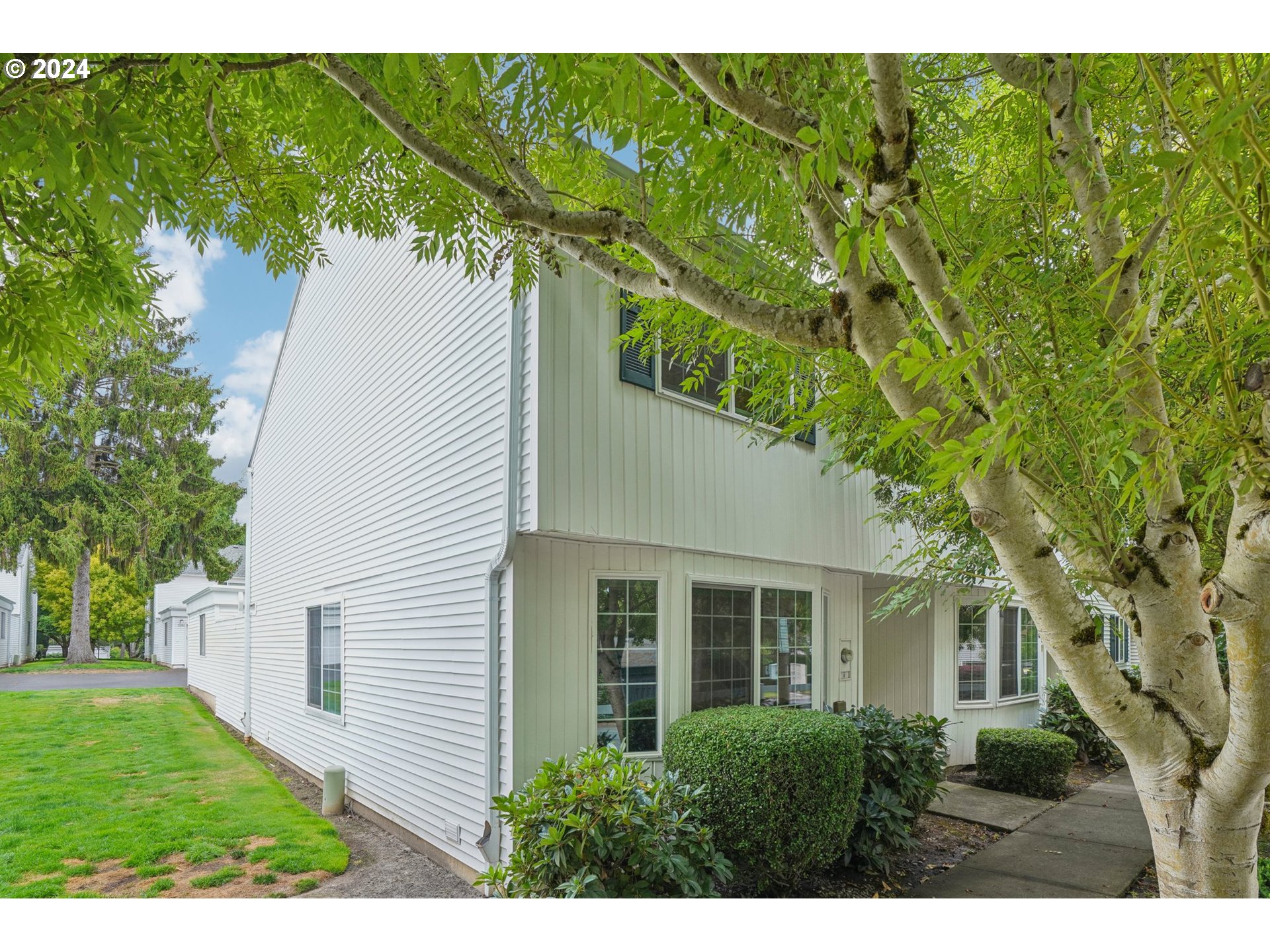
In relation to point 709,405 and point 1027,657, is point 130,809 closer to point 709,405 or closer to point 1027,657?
point 709,405

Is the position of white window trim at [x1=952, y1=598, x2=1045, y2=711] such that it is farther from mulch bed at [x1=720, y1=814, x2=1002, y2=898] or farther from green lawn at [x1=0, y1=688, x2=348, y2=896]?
green lawn at [x1=0, y1=688, x2=348, y2=896]

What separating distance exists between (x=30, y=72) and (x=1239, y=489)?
274cm

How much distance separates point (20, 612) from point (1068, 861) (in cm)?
1022

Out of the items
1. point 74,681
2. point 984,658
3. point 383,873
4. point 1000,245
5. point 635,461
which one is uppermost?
point 1000,245

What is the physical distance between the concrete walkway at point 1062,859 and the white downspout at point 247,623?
778cm

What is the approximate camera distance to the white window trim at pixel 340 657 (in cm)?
607

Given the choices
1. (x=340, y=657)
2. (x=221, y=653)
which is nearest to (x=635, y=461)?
(x=340, y=657)

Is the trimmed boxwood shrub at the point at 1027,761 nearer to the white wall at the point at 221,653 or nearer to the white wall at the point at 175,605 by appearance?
the white wall at the point at 221,653

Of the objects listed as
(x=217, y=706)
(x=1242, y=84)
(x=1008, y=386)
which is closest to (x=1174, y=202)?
(x=1242, y=84)

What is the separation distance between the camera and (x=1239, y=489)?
1326 mm

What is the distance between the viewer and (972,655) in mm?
8062

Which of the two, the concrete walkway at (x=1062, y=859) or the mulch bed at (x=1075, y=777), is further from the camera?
the mulch bed at (x=1075, y=777)

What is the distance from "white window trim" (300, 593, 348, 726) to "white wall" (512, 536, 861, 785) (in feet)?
8.62

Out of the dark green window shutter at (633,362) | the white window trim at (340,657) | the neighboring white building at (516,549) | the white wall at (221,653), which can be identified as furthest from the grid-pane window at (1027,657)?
the white wall at (221,653)
